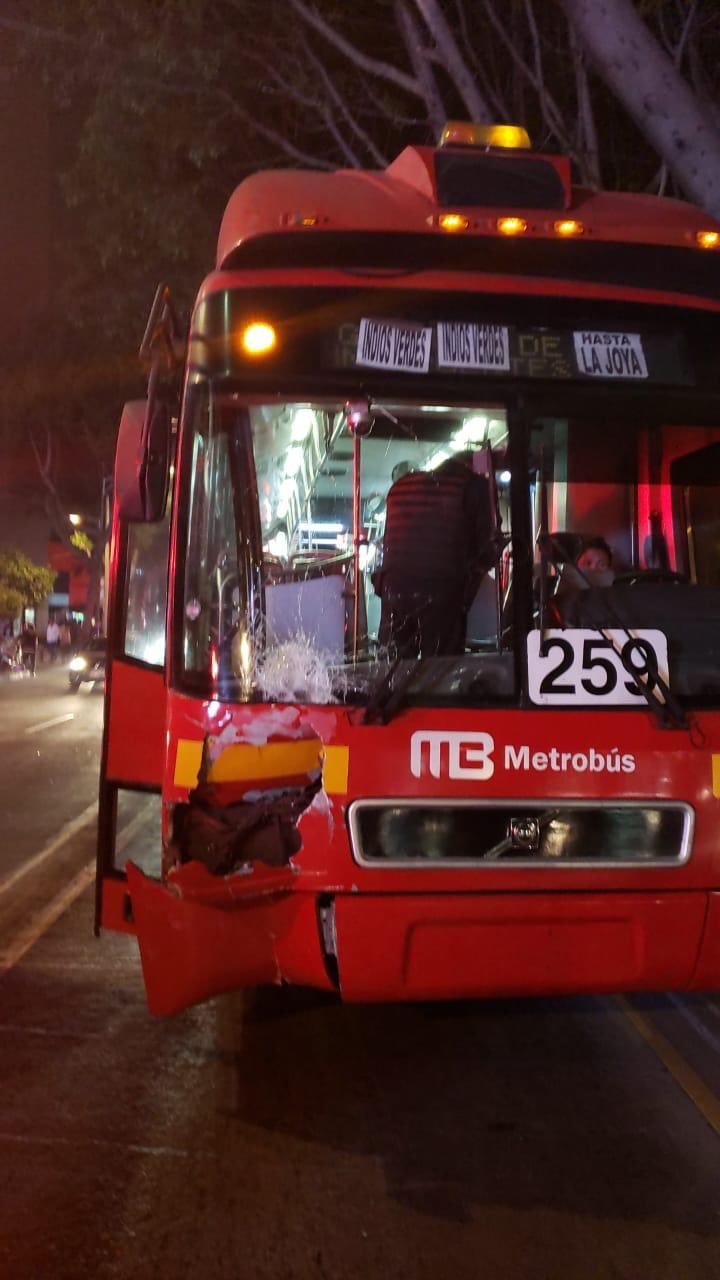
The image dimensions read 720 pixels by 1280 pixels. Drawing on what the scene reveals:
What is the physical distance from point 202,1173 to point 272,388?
2.74 m

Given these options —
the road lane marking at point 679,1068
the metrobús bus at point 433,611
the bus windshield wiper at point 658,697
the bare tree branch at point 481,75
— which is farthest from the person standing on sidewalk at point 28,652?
the bus windshield wiper at point 658,697

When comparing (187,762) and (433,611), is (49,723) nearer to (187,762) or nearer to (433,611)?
(187,762)

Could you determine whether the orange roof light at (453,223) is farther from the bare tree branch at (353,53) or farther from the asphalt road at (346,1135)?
the bare tree branch at (353,53)

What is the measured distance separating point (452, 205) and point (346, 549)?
1.53 metres

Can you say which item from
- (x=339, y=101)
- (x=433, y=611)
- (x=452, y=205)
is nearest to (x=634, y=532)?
(x=433, y=611)

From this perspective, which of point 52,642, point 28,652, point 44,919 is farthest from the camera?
point 52,642

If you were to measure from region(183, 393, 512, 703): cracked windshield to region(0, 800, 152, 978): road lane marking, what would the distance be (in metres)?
1.67

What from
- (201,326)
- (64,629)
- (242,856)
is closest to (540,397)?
(201,326)

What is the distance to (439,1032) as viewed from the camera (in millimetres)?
5289

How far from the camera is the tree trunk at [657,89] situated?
28.8 feet

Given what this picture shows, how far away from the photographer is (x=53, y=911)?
23.2 feet

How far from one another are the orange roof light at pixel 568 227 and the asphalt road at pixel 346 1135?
3.43 meters

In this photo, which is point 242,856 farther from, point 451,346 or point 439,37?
point 439,37

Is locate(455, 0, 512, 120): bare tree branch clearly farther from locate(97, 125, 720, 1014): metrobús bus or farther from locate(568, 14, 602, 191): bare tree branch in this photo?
locate(97, 125, 720, 1014): metrobús bus
